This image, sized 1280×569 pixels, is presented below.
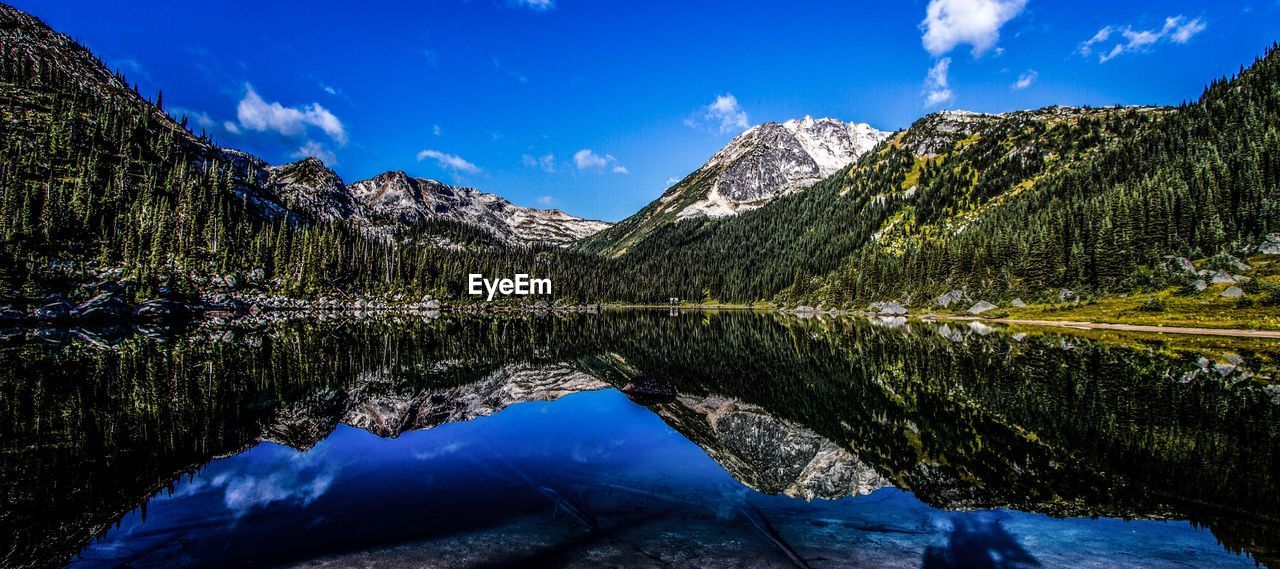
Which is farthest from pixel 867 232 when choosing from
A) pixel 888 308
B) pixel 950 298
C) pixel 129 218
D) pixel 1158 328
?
pixel 129 218

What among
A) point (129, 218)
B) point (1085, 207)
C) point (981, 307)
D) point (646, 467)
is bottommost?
point (646, 467)

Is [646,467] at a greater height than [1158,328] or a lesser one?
lesser

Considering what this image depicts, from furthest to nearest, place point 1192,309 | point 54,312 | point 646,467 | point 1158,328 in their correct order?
point 54,312 < point 1192,309 < point 1158,328 < point 646,467

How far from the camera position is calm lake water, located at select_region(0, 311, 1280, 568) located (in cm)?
978

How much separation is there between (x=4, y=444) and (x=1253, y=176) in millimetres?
134599

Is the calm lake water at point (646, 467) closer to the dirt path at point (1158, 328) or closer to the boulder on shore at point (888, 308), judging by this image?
the dirt path at point (1158, 328)

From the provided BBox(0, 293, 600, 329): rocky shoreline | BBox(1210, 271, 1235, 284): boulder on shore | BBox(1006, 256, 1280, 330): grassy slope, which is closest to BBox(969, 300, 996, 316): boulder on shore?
BBox(1006, 256, 1280, 330): grassy slope

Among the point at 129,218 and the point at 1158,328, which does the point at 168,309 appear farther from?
the point at 1158,328

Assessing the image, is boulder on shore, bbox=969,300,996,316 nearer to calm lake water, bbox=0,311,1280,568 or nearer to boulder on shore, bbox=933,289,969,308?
boulder on shore, bbox=933,289,969,308

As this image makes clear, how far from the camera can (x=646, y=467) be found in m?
15.5

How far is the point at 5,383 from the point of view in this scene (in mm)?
26469

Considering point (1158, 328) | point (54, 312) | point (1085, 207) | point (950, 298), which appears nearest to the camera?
point (1158, 328)

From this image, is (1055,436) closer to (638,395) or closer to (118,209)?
(638,395)

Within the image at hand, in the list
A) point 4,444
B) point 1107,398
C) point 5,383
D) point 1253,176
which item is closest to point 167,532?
point 4,444
